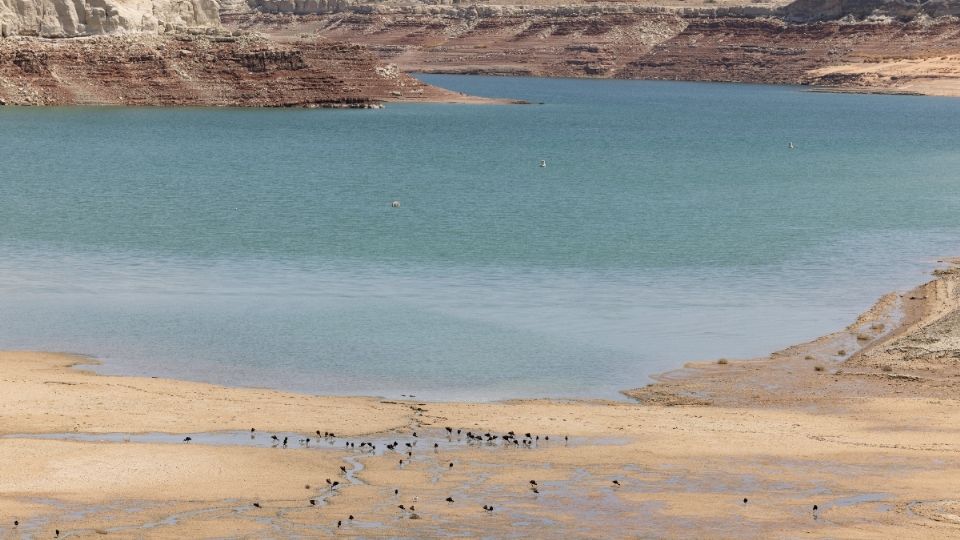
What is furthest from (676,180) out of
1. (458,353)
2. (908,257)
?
(458,353)

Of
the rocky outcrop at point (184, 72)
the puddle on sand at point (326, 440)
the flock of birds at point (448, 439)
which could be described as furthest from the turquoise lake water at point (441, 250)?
the rocky outcrop at point (184, 72)

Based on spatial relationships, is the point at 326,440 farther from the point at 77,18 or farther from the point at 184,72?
the point at 77,18

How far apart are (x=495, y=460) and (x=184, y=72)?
315ft

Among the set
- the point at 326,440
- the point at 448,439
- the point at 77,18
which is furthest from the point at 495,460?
the point at 77,18

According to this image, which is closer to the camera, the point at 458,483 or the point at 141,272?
the point at 458,483

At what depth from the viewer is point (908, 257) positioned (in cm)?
4412

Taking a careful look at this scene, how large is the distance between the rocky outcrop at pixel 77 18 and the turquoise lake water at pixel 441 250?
21.5 meters

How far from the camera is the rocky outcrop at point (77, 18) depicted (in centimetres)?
11088

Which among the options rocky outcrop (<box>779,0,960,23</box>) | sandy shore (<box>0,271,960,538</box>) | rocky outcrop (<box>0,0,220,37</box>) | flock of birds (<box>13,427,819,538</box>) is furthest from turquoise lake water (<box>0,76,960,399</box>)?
rocky outcrop (<box>779,0,960,23</box>)

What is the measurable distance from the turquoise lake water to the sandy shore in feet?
7.20

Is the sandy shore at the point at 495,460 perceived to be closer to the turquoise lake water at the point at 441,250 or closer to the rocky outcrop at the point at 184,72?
the turquoise lake water at the point at 441,250

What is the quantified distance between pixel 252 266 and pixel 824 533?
81.3ft

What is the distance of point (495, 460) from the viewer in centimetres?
2125

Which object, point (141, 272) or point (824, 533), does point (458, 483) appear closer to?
point (824, 533)
